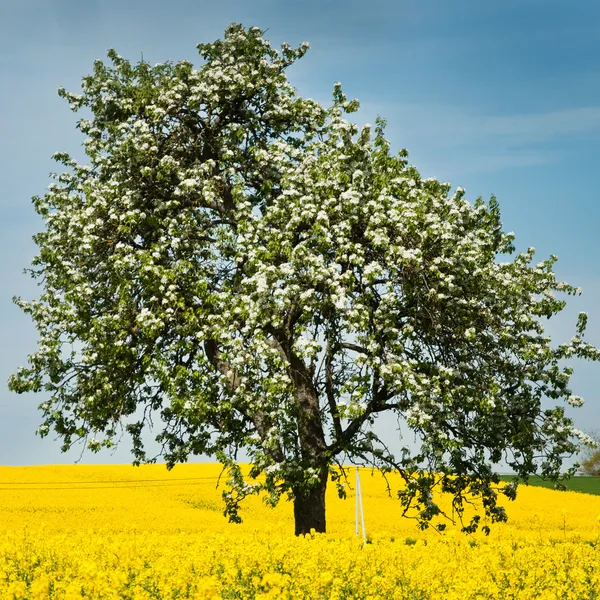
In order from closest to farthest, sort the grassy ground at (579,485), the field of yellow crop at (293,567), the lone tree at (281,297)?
the field of yellow crop at (293,567), the lone tree at (281,297), the grassy ground at (579,485)

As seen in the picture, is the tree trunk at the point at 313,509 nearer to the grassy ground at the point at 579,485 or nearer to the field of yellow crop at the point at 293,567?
the field of yellow crop at the point at 293,567

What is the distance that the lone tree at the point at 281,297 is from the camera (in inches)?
707

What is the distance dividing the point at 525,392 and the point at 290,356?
6062 millimetres

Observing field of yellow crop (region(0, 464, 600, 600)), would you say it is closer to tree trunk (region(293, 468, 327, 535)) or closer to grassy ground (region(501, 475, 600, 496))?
tree trunk (region(293, 468, 327, 535))

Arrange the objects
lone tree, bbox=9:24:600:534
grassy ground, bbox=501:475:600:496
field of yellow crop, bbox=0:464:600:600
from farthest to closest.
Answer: grassy ground, bbox=501:475:600:496 → lone tree, bbox=9:24:600:534 → field of yellow crop, bbox=0:464:600:600

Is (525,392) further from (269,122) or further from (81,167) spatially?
(81,167)

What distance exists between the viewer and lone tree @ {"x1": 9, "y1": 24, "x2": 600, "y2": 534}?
1797 centimetres

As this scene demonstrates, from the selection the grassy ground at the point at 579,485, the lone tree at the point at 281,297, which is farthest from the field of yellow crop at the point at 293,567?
the grassy ground at the point at 579,485

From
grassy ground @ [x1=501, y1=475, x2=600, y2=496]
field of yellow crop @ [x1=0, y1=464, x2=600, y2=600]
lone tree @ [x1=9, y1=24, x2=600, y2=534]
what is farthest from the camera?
grassy ground @ [x1=501, y1=475, x2=600, y2=496]

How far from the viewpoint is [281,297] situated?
17.6m

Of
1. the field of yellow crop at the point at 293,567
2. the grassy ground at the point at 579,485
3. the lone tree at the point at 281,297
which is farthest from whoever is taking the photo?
the grassy ground at the point at 579,485

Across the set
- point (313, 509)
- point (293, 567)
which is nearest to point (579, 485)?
point (313, 509)

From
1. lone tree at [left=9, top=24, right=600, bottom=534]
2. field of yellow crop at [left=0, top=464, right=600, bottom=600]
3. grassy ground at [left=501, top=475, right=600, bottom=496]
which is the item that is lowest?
grassy ground at [left=501, top=475, right=600, bottom=496]

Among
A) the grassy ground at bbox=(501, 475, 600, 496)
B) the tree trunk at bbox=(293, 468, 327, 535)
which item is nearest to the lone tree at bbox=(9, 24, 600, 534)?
the tree trunk at bbox=(293, 468, 327, 535)
